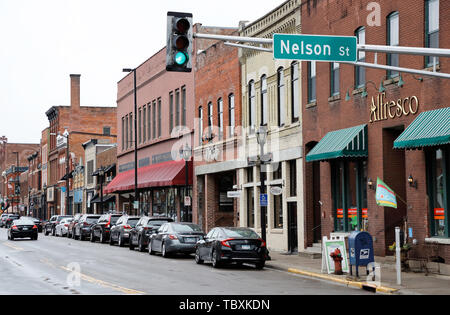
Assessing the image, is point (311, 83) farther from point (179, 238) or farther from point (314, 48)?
point (314, 48)

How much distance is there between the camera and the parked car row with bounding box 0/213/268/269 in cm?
2333

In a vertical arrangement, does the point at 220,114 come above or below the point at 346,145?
above

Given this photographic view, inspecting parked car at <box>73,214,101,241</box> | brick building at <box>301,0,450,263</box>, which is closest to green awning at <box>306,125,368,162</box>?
brick building at <box>301,0,450,263</box>

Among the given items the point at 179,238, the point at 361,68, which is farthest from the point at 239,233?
the point at 361,68

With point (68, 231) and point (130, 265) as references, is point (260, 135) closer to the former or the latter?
point (130, 265)

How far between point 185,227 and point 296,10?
32.8 feet

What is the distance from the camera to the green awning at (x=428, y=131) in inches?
746

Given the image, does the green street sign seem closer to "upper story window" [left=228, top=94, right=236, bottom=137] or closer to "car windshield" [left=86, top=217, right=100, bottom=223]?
"upper story window" [left=228, top=94, right=236, bottom=137]

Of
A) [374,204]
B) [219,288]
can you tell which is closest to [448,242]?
[374,204]

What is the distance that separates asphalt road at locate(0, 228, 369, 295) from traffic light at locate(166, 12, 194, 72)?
206 inches

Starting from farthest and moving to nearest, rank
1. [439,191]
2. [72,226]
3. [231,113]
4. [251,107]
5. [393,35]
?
[72,226], [231,113], [251,107], [393,35], [439,191]

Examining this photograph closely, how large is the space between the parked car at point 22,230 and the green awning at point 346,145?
26054 mm

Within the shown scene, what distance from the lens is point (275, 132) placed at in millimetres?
31641

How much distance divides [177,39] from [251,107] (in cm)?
2134
